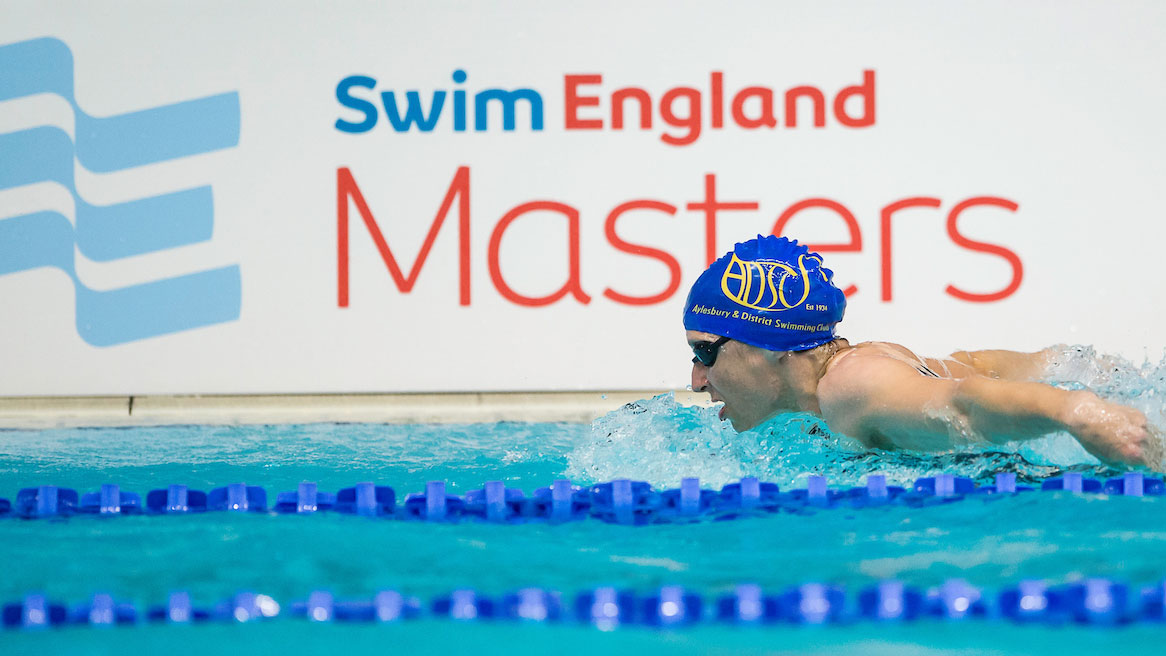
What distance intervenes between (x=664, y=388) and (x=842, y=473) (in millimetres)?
2449

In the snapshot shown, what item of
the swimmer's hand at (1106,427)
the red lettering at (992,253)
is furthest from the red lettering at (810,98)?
the swimmer's hand at (1106,427)

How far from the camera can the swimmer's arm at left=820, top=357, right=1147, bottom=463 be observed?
7.22 feet

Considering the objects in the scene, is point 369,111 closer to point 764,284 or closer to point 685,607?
point 764,284

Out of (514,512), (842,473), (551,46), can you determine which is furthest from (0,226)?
(842,473)

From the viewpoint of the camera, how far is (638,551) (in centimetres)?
214

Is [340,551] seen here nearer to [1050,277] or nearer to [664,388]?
[664,388]

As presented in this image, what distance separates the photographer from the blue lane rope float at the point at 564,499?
252 centimetres

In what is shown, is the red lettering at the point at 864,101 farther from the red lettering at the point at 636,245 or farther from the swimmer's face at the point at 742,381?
the swimmer's face at the point at 742,381

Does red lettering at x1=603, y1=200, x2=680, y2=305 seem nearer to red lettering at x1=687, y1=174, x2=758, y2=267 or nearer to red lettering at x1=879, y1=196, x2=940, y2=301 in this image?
red lettering at x1=687, y1=174, x2=758, y2=267

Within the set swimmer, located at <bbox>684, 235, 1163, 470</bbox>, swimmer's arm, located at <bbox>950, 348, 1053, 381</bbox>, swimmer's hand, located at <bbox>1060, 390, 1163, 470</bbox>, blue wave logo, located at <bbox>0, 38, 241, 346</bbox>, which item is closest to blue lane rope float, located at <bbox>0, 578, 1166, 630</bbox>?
swimmer's hand, located at <bbox>1060, 390, 1163, 470</bbox>

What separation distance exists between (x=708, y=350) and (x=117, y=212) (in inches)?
135

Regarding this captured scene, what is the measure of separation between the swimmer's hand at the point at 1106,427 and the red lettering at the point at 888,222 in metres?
3.00

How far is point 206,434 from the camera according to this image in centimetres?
464

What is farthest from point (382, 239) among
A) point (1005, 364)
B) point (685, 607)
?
point (685, 607)
